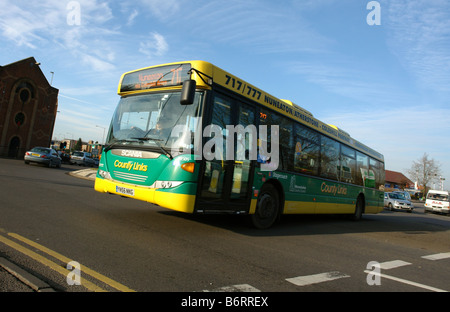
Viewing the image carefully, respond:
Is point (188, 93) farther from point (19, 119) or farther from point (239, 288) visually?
point (19, 119)

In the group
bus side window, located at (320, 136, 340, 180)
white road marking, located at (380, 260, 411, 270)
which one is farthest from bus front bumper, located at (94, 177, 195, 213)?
bus side window, located at (320, 136, 340, 180)

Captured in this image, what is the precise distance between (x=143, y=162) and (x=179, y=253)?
7.10ft

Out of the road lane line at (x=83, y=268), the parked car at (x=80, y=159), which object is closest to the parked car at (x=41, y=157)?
the parked car at (x=80, y=159)

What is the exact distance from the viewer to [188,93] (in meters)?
5.51

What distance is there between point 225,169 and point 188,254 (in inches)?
84.7

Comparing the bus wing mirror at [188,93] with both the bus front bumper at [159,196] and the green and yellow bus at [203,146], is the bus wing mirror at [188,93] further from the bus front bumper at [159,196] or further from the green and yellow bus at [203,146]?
the bus front bumper at [159,196]

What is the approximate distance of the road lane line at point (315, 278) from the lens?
4063mm

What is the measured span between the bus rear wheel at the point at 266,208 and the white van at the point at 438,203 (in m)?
28.9

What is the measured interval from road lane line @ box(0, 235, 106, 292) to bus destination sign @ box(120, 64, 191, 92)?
12.6 feet

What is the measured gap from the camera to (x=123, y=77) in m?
7.46

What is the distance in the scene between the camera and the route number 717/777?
667 centimetres

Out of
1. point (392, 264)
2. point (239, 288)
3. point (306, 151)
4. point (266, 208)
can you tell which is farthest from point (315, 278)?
point (306, 151)
